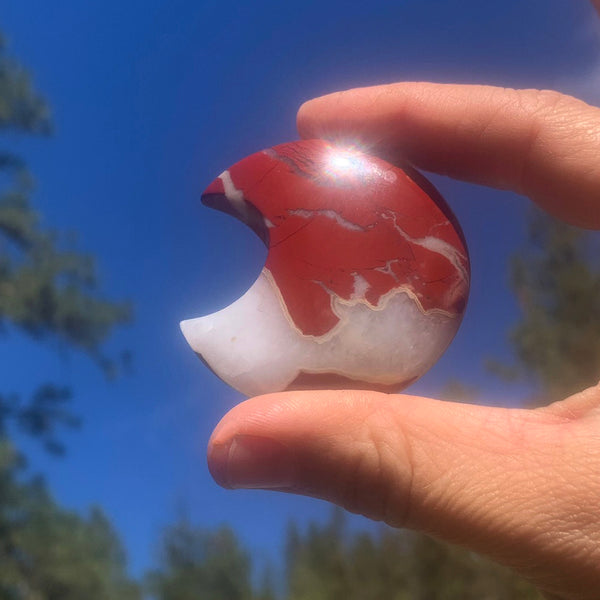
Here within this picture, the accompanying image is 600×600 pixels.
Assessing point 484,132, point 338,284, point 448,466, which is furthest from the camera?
point 484,132

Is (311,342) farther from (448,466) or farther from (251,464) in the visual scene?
(448,466)

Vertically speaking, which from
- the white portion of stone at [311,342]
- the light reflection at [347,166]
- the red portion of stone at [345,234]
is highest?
the light reflection at [347,166]

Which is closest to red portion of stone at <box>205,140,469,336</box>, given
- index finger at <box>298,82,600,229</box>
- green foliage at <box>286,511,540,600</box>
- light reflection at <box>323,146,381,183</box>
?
light reflection at <box>323,146,381,183</box>

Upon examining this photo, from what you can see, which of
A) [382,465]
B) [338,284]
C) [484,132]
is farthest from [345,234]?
[484,132]

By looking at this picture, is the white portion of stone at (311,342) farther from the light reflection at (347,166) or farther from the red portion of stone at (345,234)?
the light reflection at (347,166)

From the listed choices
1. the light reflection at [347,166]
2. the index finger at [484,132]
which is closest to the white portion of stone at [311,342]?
the light reflection at [347,166]

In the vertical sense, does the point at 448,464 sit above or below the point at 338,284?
below

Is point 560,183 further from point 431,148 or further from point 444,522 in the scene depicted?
point 444,522
